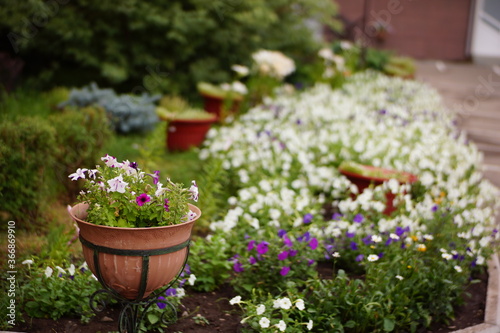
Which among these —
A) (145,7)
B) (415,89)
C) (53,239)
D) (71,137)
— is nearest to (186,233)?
(53,239)

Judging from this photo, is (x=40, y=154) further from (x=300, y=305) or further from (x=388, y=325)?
(x=388, y=325)

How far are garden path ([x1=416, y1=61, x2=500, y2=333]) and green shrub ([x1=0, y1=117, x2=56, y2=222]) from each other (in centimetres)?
318

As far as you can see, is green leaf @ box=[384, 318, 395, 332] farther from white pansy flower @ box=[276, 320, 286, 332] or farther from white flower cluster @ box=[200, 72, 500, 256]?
white flower cluster @ box=[200, 72, 500, 256]

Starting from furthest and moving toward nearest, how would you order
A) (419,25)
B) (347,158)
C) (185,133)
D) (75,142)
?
(419,25) < (185,133) < (347,158) < (75,142)

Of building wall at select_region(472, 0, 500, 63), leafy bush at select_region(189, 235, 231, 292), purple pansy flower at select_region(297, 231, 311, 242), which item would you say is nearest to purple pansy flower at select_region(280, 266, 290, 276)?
purple pansy flower at select_region(297, 231, 311, 242)

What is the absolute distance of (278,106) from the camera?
853cm

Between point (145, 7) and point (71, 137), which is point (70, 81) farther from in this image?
point (71, 137)

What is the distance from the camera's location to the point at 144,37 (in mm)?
9703

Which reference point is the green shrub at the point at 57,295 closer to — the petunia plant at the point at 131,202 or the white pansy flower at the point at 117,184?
the petunia plant at the point at 131,202

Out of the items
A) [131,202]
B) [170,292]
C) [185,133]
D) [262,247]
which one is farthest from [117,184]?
[185,133]

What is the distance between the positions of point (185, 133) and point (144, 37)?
9.49ft

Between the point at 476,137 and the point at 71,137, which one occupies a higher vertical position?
the point at 71,137

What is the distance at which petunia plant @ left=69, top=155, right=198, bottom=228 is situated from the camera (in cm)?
269

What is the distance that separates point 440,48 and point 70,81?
12.3m
